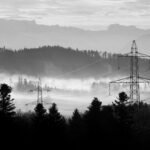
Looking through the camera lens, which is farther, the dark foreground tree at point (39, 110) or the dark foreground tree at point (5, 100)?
the dark foreground tree at point (39, 110)

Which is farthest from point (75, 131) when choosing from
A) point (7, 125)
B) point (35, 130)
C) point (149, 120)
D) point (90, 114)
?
point (149, 120)

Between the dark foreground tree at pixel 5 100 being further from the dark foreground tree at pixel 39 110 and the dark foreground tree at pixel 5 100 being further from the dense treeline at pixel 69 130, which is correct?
the dark foreground tree at pixel 39 110

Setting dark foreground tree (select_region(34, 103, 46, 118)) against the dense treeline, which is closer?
the dense treeline


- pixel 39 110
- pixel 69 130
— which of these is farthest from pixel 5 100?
pixel 69 130

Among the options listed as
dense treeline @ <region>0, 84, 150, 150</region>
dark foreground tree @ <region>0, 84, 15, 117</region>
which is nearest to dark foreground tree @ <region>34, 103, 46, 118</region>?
dense treeline @ <region>0, 84, 150, 150</region>

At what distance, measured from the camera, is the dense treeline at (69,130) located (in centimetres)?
7994

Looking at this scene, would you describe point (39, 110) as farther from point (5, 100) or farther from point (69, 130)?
point (69, 130)

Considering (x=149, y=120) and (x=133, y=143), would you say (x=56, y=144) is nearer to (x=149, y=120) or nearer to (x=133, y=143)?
(x=133, y=143)

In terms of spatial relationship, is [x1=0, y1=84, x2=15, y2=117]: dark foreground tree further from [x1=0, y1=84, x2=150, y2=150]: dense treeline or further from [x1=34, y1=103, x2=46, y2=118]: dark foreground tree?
[x1=34, y1=103, x2=46, y2=118]: dark foreground tree

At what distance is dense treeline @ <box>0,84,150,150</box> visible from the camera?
262ft

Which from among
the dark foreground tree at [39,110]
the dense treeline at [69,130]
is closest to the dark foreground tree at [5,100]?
the dense treeline at [69,130]

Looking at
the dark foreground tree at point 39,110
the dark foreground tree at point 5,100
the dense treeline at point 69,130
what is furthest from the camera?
the dark foreground tree at point 39,110

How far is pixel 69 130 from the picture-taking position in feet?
320

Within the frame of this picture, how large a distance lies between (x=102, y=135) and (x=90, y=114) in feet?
14.2
